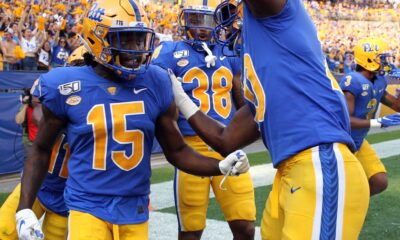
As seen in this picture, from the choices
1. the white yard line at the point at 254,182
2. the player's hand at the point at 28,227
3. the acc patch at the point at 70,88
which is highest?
the acc patch at the point at 70,88

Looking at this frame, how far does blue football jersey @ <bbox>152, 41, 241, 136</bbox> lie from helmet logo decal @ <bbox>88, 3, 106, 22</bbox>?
156cm

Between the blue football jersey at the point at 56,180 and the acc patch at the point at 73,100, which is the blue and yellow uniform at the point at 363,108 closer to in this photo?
the blue football jersey at the point at 56,180

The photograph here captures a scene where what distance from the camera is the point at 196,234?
4.90 meters

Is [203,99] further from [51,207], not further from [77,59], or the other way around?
[51,207]

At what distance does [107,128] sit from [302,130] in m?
0.97

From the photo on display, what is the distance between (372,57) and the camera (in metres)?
6.75

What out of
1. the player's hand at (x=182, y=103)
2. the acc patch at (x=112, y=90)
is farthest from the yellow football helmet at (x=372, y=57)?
the acc patch at (x=112, y=90)

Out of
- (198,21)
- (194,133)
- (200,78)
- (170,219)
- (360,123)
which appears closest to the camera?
(194,133)

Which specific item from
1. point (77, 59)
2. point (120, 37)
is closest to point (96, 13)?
point (120, 37)

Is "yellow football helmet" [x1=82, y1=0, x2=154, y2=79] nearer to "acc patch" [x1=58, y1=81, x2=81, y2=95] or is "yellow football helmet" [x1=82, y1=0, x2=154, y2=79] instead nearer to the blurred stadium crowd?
"acc patch" [x1=58, y1=81, x2=81, y2=95]

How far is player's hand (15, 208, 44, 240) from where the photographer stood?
313 cm

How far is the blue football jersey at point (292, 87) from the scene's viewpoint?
9.14ft

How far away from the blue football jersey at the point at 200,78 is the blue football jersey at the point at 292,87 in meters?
2.02

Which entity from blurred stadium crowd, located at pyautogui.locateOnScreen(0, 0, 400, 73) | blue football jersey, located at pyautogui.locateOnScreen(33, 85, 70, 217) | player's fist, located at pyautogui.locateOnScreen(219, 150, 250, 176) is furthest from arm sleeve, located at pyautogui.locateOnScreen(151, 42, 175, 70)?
player's fist, located at pyautogui.locateOnScreen(219, 150, 250, 176)
